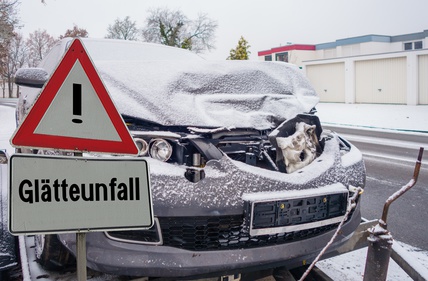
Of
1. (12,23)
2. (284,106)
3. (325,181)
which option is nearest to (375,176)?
(284,106)

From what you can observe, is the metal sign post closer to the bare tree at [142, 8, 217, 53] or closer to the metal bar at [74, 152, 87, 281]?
the metal bar at [74, 152, 87, 281]

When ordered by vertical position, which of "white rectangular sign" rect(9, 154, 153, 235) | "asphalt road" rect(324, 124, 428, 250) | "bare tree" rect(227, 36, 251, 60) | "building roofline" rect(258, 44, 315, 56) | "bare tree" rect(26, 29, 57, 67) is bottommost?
"asphalt road" rect(324, 124, 428, 250)

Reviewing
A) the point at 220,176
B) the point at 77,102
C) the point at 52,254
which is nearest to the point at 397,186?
the point at 220,176

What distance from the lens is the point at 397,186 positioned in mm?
5941

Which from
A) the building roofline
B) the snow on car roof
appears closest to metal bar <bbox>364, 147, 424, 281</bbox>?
the snow on car roof

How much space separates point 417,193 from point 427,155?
3781 millimetres

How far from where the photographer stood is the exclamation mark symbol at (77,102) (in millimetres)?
1779

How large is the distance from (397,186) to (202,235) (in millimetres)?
4784

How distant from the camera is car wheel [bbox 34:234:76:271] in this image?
93.4 inches

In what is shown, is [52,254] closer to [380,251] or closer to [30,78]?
[30,78]

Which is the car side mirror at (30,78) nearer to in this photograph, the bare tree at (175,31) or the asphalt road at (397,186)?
the asphalt road at (397,186)

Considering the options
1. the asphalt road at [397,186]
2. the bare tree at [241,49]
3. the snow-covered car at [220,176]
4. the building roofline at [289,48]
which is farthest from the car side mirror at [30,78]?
the building roofline at [289,48]

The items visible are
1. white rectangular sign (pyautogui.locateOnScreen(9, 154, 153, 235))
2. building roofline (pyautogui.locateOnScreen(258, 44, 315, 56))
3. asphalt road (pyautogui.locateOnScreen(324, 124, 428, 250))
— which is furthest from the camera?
building roofline (pyautogui.locateOnScreen(258, 44, 315, 56))

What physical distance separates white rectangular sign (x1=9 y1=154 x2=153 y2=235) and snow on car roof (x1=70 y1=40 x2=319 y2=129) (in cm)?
80
